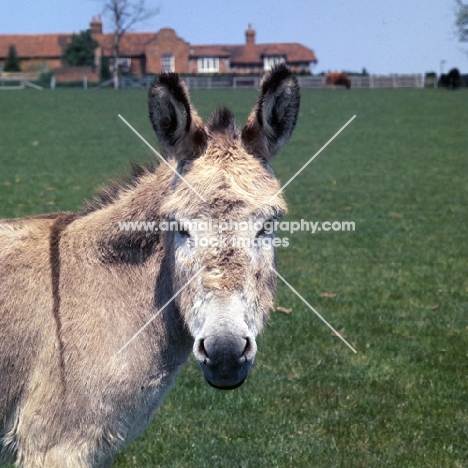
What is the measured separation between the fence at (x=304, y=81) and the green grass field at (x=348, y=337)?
43018 millimetres

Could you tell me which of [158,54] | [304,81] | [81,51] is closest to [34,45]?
[81,51]

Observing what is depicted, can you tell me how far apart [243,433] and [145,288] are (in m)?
2.13

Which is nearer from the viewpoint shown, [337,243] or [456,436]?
[456,436]

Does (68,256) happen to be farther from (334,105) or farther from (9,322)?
(334,105)

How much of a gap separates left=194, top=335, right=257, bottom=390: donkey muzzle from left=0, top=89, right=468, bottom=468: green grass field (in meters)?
1.72

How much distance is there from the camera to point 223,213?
3508 mm

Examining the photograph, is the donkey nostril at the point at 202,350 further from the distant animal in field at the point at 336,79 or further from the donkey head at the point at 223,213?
the distant animal in field at the point at 336,79

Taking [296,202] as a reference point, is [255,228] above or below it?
above

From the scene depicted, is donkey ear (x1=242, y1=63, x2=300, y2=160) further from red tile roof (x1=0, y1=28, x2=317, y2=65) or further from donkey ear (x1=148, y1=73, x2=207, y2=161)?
red tile roof (x1=0, y1=28, x2=317, y2=65)

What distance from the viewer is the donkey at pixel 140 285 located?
3.51 metres

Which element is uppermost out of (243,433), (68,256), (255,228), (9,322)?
(255,228)

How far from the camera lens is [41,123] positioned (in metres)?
30.5

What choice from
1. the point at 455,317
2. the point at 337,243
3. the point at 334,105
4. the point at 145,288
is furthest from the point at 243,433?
the point at 334,105

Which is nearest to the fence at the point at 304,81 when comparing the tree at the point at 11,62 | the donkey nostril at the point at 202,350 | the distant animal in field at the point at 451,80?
the distant animal in field at the point at 451,80
